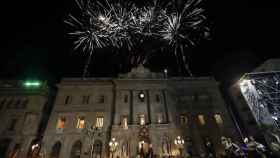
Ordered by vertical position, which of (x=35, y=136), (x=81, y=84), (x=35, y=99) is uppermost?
(x=81, y=84)

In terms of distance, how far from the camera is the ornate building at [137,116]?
2422 cm

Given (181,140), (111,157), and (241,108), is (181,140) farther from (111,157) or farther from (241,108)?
(241,108)

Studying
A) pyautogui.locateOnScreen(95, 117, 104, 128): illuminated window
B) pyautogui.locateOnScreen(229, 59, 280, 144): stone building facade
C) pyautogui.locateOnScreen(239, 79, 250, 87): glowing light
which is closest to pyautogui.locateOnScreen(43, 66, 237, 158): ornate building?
pyautogui.locateOnScreen(95, 117, 104, 128): illuminated window

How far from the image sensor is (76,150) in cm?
2442

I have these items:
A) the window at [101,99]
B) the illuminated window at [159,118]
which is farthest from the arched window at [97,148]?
the illuminated window at [159,118]

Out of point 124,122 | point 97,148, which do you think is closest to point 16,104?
point 97,148

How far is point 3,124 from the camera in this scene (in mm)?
26125

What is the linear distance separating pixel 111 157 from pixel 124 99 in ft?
32.9

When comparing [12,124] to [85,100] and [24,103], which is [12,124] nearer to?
[24,103]

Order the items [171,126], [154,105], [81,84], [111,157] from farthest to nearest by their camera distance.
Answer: [81,84], [154,105], [171,126], [111,157]

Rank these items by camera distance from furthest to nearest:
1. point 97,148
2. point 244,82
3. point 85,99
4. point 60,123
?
point 85,99
point 60,123
point 244,82
point 97,148

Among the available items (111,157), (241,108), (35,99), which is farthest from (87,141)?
(241,108)

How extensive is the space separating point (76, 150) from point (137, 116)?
10.5 metres

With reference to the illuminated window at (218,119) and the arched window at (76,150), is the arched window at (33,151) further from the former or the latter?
the illuminated window at (218,119)
